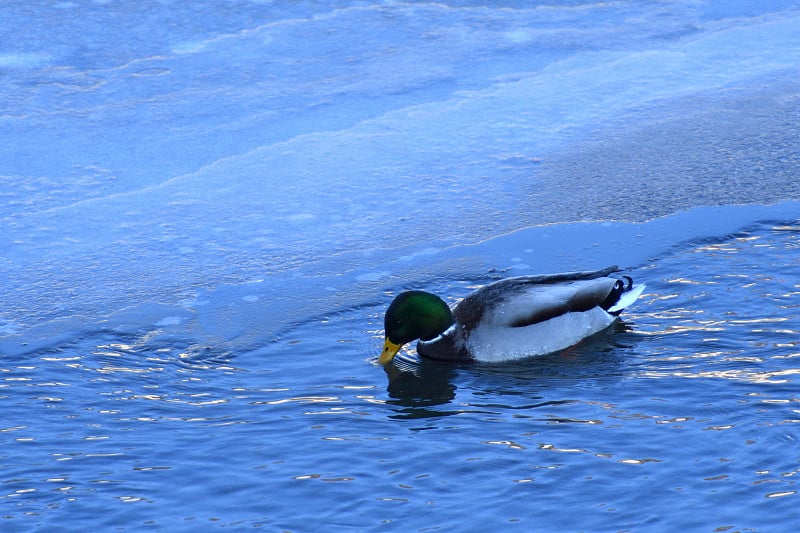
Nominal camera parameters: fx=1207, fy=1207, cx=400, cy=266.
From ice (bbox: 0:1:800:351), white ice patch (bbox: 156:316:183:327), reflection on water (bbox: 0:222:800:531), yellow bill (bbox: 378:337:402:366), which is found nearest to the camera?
reflection on water (bbox: 0:222:800:531)

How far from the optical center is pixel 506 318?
215 inches

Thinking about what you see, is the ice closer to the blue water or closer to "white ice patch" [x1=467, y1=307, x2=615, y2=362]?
the blue water

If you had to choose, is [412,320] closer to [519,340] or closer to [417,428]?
[519,340]

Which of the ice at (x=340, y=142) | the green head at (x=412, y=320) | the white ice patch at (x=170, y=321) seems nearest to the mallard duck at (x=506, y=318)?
the green head at (x=412, y=320)

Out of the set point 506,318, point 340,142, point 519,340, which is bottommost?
point 519,340

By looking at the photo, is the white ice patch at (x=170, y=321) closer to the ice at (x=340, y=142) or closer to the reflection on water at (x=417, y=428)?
the ice at (x=340, y=142)

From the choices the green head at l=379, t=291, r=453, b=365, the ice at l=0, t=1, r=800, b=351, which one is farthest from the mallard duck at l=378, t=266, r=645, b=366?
the ice at l=0, t=1, r=800, b=351

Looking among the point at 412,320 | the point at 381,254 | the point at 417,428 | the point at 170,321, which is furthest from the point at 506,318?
the point at 170,321

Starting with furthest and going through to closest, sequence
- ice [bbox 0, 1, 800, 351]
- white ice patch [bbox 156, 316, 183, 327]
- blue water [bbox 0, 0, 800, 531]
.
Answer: ice [bbox 0, 1, 800, 351], white ice patch [bbox 156, 316, 183, 327], blue water [bbox 0, 0, 800, 531]

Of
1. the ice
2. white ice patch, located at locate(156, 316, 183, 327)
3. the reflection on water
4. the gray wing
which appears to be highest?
the ice

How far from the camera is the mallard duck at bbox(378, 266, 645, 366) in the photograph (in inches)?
214

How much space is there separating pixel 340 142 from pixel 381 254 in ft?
6.35

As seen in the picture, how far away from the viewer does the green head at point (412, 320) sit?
5.39 metres

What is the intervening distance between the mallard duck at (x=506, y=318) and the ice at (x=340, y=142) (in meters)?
0.60
